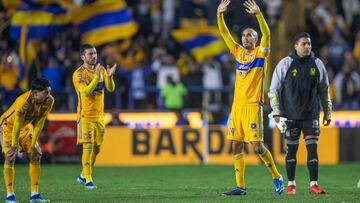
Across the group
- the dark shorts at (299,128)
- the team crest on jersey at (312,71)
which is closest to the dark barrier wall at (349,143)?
the dark shorts at (299,128)

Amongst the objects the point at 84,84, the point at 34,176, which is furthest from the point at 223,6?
the point at 34,176

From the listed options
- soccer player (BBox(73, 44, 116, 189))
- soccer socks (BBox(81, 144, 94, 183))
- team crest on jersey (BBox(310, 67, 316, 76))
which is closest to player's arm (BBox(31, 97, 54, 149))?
soccer player (BBox(73, 44, 116, 189))

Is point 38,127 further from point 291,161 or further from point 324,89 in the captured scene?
point 324,89

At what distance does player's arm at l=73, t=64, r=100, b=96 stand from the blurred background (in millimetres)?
6551

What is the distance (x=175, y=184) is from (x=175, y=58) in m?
12.1

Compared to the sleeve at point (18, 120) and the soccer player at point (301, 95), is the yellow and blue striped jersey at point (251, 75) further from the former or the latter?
the sleeve at point (18, 120)

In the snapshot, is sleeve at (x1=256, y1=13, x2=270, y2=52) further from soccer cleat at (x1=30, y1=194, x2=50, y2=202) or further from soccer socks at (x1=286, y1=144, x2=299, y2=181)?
soccer cleat at (x1=30, y1=194, x2=50, y2=202)

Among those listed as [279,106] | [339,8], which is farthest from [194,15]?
[279,106]

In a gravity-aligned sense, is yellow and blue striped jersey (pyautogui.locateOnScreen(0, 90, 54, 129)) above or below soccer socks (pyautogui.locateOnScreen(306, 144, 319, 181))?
above

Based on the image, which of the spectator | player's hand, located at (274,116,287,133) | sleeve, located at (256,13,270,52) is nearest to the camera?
sleeve, located at (256,13,270,52)

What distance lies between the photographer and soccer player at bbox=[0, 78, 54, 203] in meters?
13.8

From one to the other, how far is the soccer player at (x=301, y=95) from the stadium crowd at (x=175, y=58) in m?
10.5

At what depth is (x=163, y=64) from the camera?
26.6m

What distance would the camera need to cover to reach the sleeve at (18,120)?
13.8 meters
